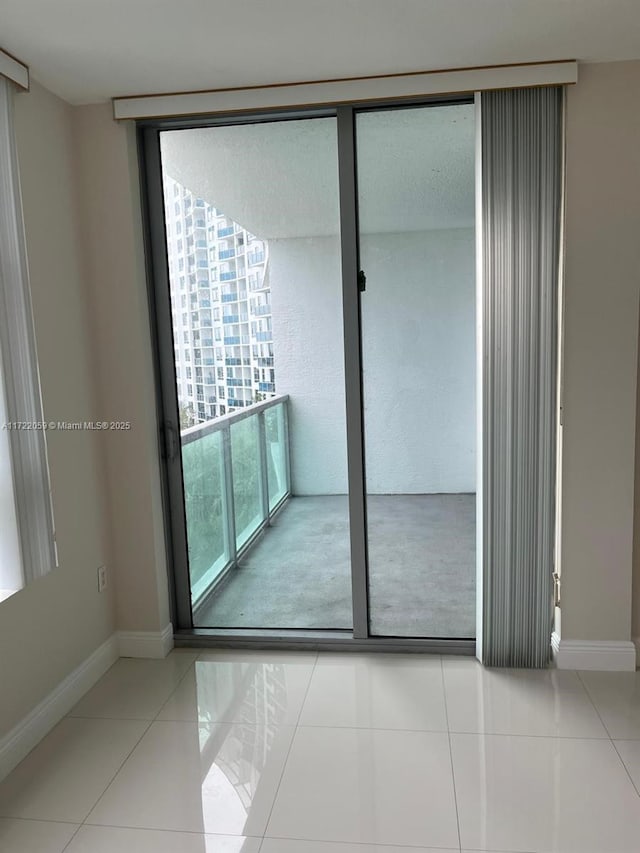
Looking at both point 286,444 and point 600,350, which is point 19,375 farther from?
point 600,350

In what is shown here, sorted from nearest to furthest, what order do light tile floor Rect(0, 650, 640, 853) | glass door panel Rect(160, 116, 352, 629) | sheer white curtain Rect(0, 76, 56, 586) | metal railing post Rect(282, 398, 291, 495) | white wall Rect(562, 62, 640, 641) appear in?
light tile floor Rect(0, 650, 640, 853) → sheer white curtain Rect(0, 76, 56, 586) → white wall Rect(562, 62, 640, 641) → glass door panel Rect(160, 116, 352, 629) → metal railing post Rect(282, 398, 291, 495)

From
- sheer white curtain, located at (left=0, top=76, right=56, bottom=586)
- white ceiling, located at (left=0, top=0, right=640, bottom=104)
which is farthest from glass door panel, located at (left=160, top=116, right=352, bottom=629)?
sheer white curtain, located at (left=0, top=76, right=56, bottom=586)

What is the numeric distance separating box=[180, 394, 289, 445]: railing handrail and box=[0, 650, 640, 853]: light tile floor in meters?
1.04

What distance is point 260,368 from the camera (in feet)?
9.81

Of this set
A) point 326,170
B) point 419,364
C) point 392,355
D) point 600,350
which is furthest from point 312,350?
point 600,350

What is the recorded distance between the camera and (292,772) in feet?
7.16

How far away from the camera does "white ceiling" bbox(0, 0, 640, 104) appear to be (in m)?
1.99

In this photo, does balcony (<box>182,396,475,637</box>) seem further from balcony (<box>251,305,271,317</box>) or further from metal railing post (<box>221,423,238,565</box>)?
balcony (<box>251,305,271,317</box>)

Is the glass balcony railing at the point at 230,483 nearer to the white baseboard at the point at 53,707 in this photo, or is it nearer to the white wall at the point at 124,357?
the white wall at the point at 124,357

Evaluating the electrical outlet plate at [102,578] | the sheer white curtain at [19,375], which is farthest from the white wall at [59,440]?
the sheer white curtain at [19,375]

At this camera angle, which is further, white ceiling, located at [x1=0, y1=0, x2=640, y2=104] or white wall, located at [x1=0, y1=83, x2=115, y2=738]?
white wall, located at [x1=0, y1=83, x2=115, y2=738]

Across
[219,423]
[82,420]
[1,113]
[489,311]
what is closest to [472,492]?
[489,311]

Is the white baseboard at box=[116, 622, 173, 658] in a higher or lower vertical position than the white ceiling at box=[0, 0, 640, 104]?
lower

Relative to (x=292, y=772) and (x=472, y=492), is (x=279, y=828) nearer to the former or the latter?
(x=292, y=772)
